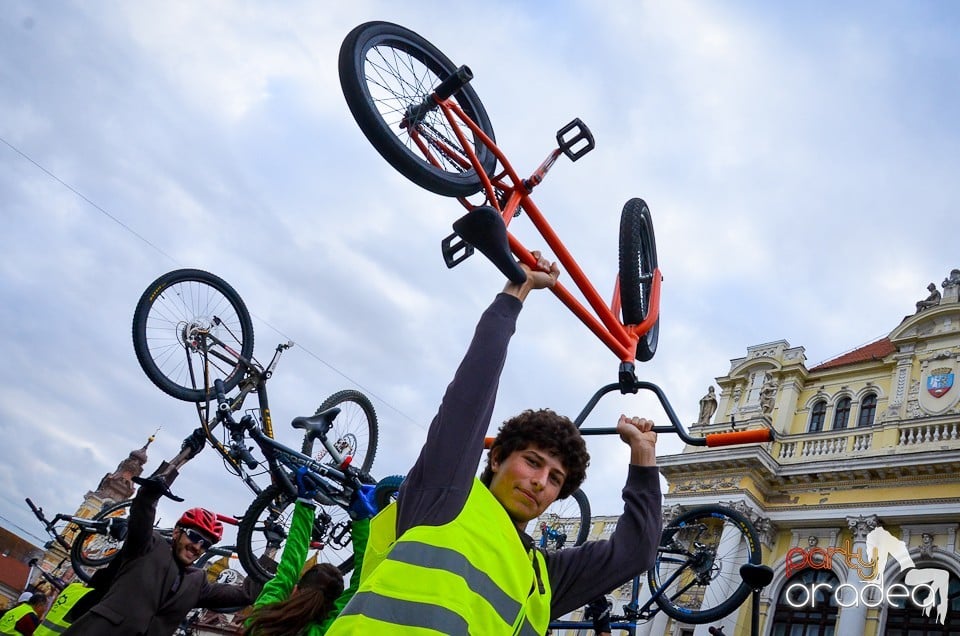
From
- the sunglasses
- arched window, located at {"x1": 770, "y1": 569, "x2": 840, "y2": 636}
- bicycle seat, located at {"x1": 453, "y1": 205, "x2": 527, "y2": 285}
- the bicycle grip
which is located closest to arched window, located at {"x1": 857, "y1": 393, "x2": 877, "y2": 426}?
arched window, located at {"x1": 770, "y1": 569, "x2": 840, "y2": 636}

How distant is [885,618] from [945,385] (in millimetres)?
6506

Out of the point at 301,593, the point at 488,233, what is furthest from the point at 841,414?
the point at 488,233

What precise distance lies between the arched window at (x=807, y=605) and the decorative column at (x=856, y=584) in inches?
16.1

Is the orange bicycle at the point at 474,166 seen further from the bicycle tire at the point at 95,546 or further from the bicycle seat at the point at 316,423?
the bicycle tire at the point at 95,546

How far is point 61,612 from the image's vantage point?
392 centimetres

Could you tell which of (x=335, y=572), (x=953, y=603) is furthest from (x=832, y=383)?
(x=335, y=572)

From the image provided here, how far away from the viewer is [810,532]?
1734cm

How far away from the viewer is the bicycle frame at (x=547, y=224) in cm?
482

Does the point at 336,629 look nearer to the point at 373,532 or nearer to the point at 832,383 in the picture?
the point at 373,532

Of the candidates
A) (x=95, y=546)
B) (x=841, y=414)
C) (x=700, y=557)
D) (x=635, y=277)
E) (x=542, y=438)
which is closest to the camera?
(x=542, y=438)

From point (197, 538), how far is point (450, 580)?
2.88m

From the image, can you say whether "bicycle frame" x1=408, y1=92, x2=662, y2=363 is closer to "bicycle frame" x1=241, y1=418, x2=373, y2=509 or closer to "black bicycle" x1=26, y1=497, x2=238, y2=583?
"bicycle frame" x1=241, y1=418, x2=373, y2=509

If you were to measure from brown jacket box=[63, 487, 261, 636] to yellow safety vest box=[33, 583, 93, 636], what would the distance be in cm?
43

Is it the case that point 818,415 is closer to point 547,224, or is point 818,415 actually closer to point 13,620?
point 547,224
